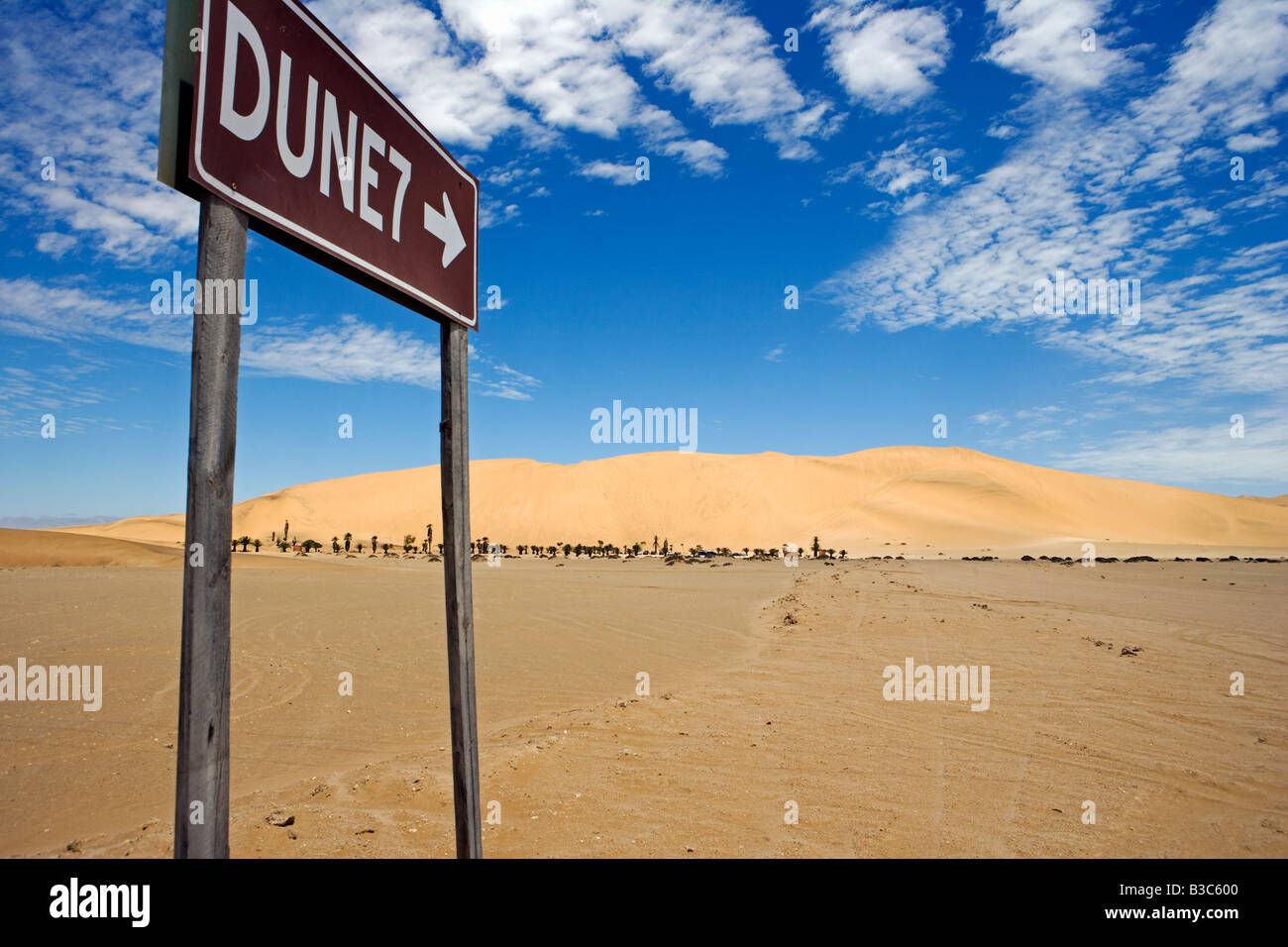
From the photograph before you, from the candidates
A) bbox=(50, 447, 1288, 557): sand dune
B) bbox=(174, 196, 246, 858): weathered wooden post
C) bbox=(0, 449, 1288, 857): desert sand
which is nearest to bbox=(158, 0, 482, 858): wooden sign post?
bbox=(174, 196, 246, 858): weathered wooden post

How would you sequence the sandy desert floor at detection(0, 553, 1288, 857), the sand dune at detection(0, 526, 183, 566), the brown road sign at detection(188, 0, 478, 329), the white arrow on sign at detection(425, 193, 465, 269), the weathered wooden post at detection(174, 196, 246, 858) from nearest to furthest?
the weathered wooden post at detection(174, 196, 246, 858), the brown road sign at detection(188, 0, 478, 329), the white arrow on sign at detection(425, 193, 465, 269), the sandy desert floor at detection(0, 553, 1288, 857), the sand dune at detection(0, 526, 183, 566)

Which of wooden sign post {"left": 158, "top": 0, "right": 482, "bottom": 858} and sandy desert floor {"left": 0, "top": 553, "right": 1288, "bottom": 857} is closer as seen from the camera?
wooden sign post {"left": 158, "top": 0, "right": 482, "bottom": 858}

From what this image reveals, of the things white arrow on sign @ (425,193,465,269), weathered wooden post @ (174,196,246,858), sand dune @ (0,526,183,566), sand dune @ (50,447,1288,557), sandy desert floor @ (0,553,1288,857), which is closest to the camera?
weathered wooden post @ (174,196,246,858)

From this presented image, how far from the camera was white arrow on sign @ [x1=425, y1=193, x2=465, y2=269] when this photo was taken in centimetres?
286

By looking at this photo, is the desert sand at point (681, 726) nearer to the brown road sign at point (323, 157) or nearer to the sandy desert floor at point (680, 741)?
the sandy desert floor at point (680, 741)

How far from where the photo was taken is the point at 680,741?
6789mm

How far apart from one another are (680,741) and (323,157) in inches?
238

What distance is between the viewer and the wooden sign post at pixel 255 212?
178 centimetres

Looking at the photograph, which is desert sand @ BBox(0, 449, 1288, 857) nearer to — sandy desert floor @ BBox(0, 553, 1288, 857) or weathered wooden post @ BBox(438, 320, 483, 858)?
sandy desert floor @ BBox(0, 553, 1288, 857)

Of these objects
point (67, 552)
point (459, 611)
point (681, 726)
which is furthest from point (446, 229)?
point (67, 552)

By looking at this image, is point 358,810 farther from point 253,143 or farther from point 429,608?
point 429,608

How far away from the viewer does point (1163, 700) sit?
8344mm

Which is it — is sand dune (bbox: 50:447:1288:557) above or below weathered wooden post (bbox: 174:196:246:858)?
above

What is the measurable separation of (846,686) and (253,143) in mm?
9149
